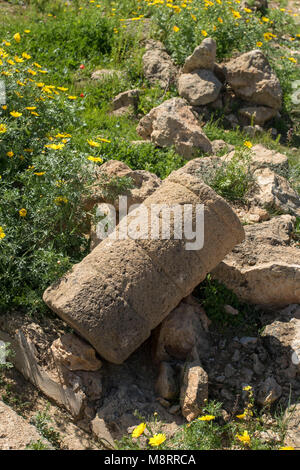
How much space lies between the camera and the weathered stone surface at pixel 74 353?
4.23m

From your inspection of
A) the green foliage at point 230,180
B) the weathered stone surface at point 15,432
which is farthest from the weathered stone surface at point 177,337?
the green foliage at point 230,180

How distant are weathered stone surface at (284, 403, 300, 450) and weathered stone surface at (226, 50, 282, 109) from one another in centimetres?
474

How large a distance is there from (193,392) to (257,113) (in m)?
4.72

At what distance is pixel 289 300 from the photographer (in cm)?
503

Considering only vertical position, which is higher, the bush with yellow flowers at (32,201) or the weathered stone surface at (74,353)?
the bush with yellow flowers at (32,201)

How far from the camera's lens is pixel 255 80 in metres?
7.82

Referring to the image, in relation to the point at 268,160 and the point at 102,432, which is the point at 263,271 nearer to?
the point at 268,160

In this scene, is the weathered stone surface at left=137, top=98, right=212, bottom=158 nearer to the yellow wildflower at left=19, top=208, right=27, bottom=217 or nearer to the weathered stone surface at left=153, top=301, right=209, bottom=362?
the yellow wildflower at left=19, top=208, right=27, bottom=217

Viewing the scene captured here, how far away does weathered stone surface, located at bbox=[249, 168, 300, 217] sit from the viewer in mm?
5656

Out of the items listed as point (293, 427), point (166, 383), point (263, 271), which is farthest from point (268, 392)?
point (263, 271)

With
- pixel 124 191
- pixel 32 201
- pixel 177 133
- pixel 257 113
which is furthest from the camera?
pixel 257 113

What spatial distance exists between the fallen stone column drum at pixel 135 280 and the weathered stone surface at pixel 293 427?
3.71 ft

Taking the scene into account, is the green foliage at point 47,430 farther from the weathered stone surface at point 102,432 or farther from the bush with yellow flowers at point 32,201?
the bush with yellow flowers at point 32,201
